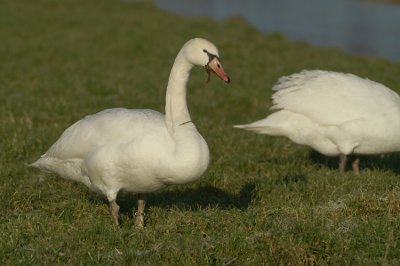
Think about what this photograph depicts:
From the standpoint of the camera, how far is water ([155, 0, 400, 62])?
103ft

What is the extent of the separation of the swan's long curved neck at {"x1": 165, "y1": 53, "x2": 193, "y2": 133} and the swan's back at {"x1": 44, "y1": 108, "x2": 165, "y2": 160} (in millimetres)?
138

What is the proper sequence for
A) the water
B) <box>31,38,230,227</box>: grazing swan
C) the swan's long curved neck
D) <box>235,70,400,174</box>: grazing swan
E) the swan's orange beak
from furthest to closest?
the water < <box>235,70,400,174</box>: grazing swan < the swan's long curved neck < <box>31,38,230,227</box>: grazing swan < the swan's orange beak

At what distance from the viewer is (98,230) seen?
639cm

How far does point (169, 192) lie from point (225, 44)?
16.5m

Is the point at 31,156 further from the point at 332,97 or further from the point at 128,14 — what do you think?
the point at 128,14

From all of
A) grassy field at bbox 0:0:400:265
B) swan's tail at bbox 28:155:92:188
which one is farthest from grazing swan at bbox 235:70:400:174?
swan's tail at bbox 28:155:92:188

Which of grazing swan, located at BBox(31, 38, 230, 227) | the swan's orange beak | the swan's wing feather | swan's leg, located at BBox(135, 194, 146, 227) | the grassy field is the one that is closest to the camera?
the grassy field

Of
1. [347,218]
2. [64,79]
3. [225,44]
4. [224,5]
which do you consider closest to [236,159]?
[347,218]

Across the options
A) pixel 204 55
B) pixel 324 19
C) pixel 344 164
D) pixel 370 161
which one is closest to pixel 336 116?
pixel 344 164

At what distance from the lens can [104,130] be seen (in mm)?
7094

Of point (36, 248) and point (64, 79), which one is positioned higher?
point (36, 248)

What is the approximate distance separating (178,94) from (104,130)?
914 mm

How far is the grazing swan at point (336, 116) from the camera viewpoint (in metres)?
9.01

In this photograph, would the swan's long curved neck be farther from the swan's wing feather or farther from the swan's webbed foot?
the swan's webbed foot
